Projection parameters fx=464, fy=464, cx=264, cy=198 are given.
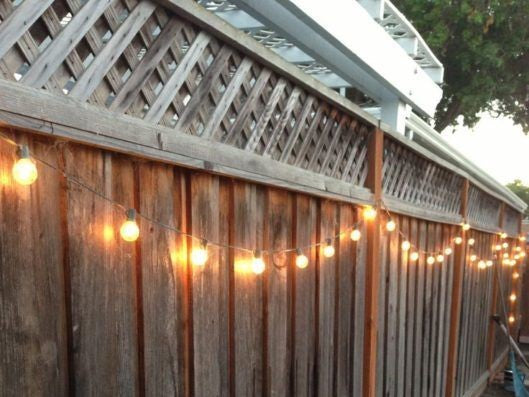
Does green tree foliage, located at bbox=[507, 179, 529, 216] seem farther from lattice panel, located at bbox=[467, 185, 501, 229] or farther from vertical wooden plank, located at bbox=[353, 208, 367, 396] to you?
vertical wooden plank, located at bbox=[353, 208, 367, 396]

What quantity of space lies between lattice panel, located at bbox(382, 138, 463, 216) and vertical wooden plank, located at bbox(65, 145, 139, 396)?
101 inches

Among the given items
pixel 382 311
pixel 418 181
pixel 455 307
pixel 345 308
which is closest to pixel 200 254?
pixel 345 308

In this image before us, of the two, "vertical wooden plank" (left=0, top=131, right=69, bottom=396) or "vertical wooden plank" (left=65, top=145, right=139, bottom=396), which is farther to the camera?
"vertical wooden plank" (left=65, top=145, right=139, bottom=396)

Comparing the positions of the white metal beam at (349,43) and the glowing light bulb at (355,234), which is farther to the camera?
the glowing light bulb at (355,234)

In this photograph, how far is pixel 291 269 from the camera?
2559 millimetres

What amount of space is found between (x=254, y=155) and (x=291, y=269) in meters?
0.79

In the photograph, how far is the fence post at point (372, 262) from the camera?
11.1 feet

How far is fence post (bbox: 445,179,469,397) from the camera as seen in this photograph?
5559mm

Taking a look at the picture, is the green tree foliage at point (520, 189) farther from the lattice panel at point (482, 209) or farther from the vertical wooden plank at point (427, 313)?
the vertical wooden plank at point (427, 313)

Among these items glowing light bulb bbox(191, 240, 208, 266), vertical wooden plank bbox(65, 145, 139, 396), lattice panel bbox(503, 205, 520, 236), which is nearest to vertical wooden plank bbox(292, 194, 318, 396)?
glowing light bulb bbox(191, 240, 208, 266)

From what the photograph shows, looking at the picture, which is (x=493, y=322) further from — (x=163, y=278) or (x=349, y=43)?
(x=163, y=278)

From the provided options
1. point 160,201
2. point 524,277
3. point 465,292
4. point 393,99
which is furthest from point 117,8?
point 524,277

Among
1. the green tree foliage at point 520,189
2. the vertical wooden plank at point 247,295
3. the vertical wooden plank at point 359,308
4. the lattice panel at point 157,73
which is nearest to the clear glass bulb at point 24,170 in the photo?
the lattice panel at point 157,73

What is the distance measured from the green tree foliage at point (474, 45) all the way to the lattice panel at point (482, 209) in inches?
110
